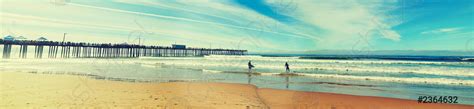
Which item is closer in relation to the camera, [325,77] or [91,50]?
[325,77]

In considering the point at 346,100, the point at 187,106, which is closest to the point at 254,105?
the point at 187,106

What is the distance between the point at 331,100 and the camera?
29.9 feet

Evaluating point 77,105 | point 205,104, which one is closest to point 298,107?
point 205,104

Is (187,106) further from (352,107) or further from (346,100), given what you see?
(346,100)

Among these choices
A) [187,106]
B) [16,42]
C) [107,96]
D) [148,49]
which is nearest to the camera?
[187,106]

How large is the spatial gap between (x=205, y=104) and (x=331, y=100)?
394 centimetres

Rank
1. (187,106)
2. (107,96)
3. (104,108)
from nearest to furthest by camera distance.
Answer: (104,108)
(187,106)
(107,96)

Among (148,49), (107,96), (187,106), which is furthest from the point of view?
(148,49)

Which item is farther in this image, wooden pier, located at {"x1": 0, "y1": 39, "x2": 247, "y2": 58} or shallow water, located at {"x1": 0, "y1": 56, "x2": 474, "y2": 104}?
wooden pier, located at {"x1": 0, "y1": 39, "x2": 247, "y2": 58}

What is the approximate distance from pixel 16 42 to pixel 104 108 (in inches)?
2119

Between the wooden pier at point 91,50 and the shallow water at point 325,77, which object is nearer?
the shallow water at point 325,77

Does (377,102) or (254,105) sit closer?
(254,105)

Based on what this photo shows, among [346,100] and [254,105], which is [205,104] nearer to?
[254,105]

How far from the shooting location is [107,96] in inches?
344
